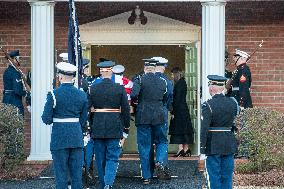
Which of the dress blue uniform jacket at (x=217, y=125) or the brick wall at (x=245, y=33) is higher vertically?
the brick wall at (x=245, y=33)

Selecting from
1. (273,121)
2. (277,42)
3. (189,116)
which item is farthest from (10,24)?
(273,121)

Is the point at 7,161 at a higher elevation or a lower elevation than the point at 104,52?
lower

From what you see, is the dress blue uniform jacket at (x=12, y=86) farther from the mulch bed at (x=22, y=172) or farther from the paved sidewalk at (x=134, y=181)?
the paved sidewalk at (x=134, y=181)

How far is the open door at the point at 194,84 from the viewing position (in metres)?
17.4

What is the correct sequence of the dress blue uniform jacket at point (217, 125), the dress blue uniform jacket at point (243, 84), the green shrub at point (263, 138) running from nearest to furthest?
the dress blue uniform jacket at point (217, 125), the green shrub at point (263, 138), the dress blue uniform jacket at point (243, 84)

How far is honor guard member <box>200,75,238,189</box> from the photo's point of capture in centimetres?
1109

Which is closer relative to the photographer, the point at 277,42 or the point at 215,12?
the point at 215,12

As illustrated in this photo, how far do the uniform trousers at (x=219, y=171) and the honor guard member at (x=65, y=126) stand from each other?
1.67 metres

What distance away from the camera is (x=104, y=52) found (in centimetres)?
1959

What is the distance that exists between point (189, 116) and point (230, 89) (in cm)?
203

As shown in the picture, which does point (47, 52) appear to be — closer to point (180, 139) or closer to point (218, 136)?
Result: point (180, 139)

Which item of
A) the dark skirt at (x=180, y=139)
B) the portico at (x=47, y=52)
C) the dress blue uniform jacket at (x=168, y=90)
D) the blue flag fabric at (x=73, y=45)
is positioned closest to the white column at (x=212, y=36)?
the portico at (x=47, y=52)

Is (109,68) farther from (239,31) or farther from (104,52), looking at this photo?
(104,52)

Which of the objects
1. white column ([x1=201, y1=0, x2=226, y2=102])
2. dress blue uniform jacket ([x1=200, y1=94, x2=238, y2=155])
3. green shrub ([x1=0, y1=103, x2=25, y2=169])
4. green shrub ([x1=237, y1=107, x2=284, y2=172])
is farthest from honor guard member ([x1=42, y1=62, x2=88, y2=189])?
white column ([x1=201, y1=0, x2=226, y2=102])
